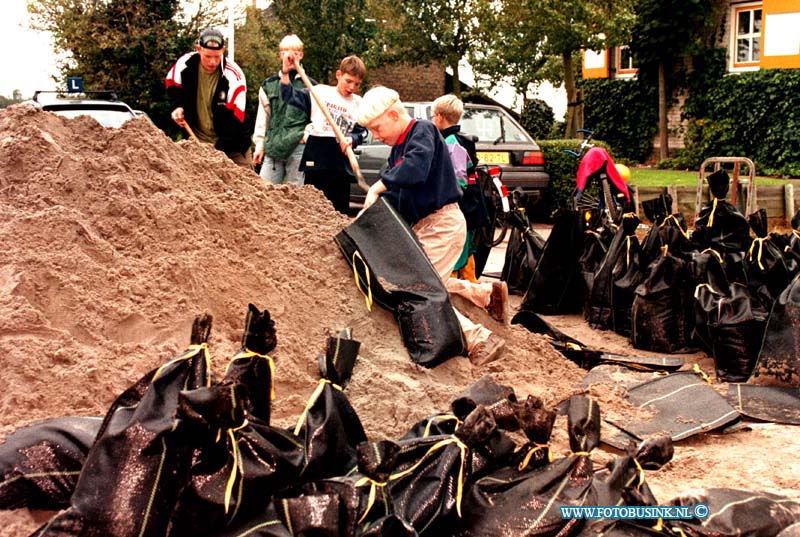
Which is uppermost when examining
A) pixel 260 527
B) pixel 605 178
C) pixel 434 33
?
pixel 434 33

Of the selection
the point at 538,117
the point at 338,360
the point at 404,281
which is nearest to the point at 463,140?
the point at 404,281

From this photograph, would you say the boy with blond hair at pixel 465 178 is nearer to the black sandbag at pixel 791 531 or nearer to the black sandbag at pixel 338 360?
the black sandbag at pixel 338 360

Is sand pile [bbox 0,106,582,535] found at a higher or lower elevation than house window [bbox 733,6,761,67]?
lower

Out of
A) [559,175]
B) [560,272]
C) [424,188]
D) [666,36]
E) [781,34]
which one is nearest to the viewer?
[424,188]

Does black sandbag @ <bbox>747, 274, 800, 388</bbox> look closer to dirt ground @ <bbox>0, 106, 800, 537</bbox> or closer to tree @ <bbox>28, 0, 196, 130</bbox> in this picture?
dirt ground @ <bbox>0, 106, 800, 537</bbox>

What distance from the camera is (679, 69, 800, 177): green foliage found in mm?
18875

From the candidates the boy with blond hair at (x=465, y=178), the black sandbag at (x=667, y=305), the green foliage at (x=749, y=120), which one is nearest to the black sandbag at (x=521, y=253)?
the boy with blond hair at (x=465, y=178)

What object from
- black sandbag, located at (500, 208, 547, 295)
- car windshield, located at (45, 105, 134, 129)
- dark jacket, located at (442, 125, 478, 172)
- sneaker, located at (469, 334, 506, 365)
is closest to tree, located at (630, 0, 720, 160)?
car windshield, located at (45, 105, 134, 129)

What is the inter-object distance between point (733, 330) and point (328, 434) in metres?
3.55

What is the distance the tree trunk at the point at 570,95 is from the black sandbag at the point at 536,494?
55.8 ft

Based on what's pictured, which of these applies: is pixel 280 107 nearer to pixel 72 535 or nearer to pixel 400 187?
pixel 400 187

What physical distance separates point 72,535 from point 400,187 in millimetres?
2832

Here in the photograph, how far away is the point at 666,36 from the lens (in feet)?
69.9

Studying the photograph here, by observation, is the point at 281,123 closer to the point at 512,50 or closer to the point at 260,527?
the point at 260,527
